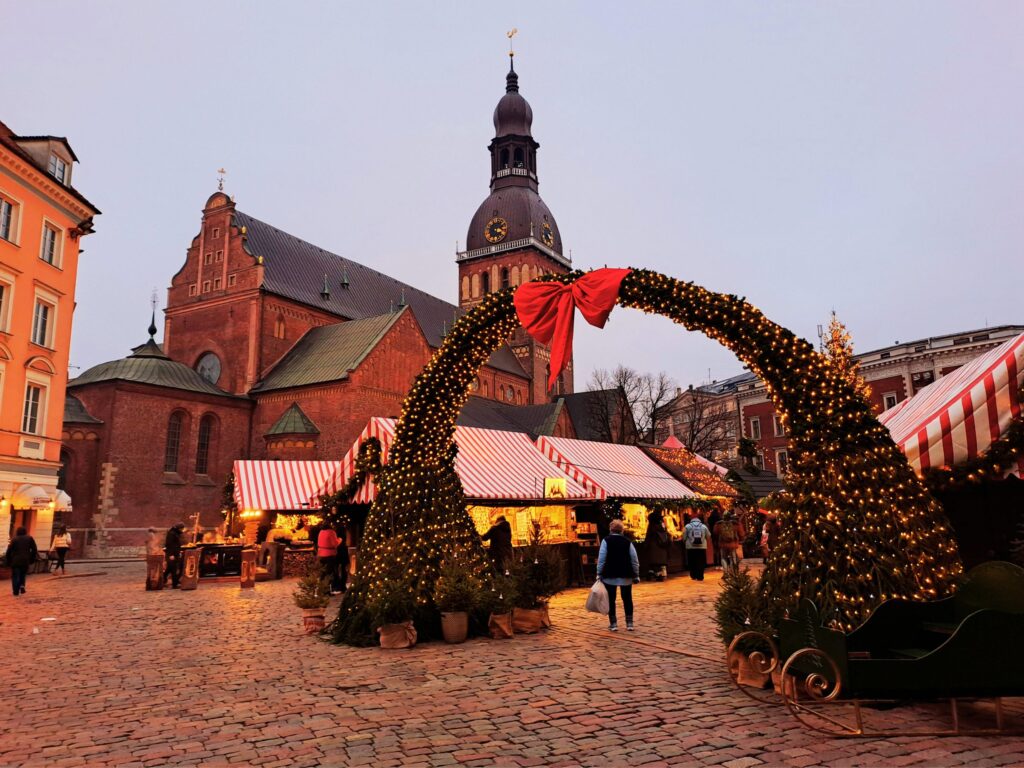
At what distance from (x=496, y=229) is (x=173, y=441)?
3515 cm

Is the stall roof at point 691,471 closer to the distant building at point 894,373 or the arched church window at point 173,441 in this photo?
the distant building at point 894,373

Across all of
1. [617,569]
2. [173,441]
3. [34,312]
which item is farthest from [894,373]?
[34,312]

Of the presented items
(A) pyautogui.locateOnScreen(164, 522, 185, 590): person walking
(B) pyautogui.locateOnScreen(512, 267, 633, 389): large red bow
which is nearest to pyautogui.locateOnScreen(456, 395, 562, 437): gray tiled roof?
(A) pyautogui.locateOnScreen(164, 522, 185, 590): person walking

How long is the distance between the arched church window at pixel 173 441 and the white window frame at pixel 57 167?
12148mm

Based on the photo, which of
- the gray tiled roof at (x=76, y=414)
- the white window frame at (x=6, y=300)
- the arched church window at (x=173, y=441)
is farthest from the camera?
the arched church window at (x=173, y=441)

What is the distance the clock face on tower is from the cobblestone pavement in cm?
5317

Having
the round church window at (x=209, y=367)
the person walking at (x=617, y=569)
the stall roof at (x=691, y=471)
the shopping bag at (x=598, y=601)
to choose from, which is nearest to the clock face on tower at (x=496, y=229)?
the round church window at (x=209, y=367)

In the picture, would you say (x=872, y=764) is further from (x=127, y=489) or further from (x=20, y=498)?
(x=127, y=489)

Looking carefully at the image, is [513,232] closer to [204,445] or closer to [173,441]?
[204,445]

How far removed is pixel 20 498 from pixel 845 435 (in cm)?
2449

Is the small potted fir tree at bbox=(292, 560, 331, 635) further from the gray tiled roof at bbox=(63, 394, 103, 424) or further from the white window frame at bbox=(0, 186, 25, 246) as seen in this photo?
the gray tiled roof at bbox=(63, 394, 103, 424)

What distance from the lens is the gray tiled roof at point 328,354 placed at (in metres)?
35.3

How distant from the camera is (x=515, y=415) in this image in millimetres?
48375

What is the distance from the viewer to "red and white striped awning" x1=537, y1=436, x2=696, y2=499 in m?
17.5
